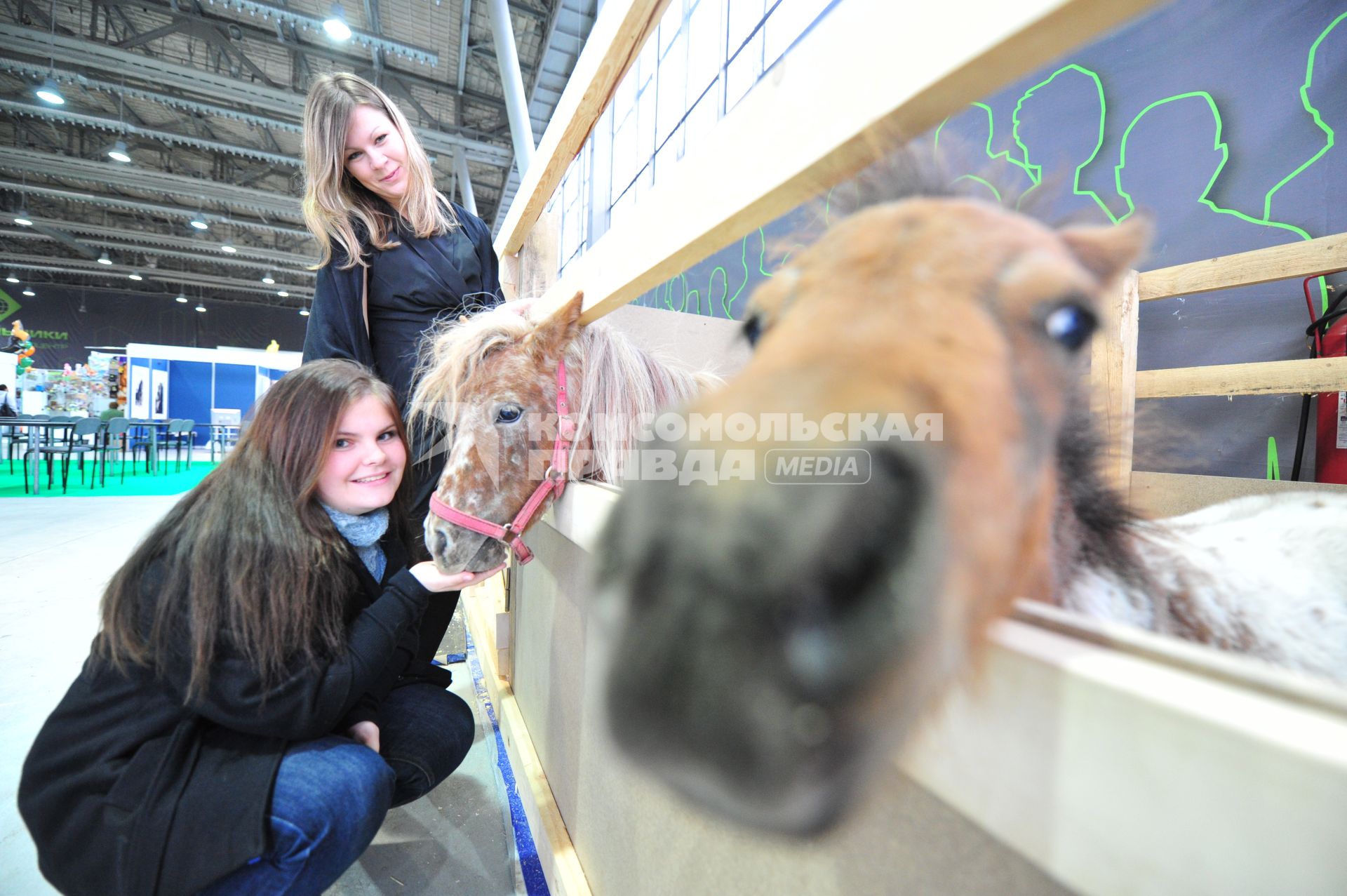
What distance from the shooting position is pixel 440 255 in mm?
1485

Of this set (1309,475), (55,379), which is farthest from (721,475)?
(55,379)

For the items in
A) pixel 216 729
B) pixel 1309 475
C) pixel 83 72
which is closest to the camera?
pixel 216 729

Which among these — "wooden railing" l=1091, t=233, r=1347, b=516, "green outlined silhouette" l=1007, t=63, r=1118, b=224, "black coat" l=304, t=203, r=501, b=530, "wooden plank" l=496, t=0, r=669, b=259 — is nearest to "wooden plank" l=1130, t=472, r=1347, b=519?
"wooden railing" l=1091, t=233, r=1347, b=516

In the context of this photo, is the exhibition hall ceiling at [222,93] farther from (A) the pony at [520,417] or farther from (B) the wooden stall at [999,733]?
(B) the wooden stall at [999,733]

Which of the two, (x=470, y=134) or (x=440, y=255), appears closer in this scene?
(x=440, y=255)

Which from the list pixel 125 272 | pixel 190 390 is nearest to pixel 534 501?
pixel 190 390

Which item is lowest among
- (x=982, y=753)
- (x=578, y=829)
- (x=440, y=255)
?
(x=578, y=829)

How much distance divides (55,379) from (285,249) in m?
5.96

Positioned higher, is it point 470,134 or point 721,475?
point 470,134

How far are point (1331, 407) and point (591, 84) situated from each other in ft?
7.82

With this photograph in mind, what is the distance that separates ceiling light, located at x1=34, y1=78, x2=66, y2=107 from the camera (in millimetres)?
6469

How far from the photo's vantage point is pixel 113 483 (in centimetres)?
751

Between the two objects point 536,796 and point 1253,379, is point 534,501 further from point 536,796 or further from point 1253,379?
point 1253,379

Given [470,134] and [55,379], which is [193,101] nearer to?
[470,134]
